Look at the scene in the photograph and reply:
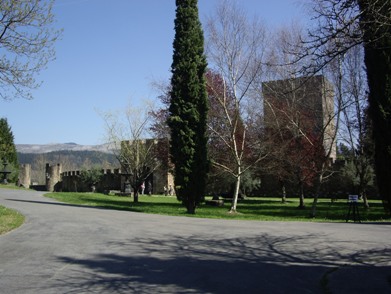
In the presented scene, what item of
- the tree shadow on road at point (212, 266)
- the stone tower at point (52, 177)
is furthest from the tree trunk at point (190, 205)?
the stone tower at point (52, 177)

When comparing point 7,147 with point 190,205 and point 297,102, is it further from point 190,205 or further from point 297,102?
point 297,102

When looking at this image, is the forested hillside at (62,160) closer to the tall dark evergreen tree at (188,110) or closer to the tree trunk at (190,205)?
the tall dark evergreen tree at (188,110)

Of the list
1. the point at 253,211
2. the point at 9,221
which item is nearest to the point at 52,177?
the point at 253,211

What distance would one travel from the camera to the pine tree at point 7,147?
45.6 meters

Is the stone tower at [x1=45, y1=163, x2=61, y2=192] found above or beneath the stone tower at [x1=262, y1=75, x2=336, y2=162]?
beneath

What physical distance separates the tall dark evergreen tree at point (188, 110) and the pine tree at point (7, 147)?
2941cm

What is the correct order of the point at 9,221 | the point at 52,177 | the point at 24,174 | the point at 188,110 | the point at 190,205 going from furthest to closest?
the point at 24,174 < the point at 52,177 < the point at 188,110 < the point at 190,205 < the point at 9,221

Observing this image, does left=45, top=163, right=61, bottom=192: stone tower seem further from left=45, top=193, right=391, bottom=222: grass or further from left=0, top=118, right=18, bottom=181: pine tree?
left=45, top=193, right=391, bottom=222: grass

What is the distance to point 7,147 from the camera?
4725 centimetres

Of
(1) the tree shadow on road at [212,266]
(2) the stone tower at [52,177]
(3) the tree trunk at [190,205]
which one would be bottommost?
(1) the tree shadow on road at [212,266]

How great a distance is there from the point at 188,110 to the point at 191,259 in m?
13.3

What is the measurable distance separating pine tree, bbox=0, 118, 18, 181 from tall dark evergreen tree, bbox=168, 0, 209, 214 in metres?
29.4

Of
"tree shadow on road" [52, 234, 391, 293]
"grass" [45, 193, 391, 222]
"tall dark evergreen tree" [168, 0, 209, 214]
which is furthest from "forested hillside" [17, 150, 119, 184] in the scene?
"tree shadow on road" [52, 234, 391, 293]

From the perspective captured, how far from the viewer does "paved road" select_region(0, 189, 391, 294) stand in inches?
252
